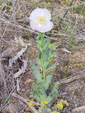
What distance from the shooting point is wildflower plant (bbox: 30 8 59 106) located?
5.02 ft

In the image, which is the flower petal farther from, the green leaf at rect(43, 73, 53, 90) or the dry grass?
the dry grass

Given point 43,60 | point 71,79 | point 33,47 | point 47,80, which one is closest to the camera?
point 43,60

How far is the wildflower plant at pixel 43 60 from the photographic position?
153 cm

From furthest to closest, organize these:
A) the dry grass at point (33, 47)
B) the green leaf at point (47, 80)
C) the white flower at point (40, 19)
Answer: the dry grass at point (33, 47) < the green leaf at point (47, 80) < the white flower at point (40, 19)

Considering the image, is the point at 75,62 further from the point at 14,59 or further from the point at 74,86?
the point at 14,59

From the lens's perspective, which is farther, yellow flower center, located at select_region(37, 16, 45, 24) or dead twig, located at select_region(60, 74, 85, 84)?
dead twig, located at select_region(60, 74, 85, 84)

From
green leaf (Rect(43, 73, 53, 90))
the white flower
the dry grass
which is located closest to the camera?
the white flower

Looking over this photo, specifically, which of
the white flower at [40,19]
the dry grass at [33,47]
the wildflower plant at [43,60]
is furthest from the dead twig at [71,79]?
the white flower at [40,19]

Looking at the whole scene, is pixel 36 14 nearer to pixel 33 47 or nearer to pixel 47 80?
pixel 47 80

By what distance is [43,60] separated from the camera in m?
1.71

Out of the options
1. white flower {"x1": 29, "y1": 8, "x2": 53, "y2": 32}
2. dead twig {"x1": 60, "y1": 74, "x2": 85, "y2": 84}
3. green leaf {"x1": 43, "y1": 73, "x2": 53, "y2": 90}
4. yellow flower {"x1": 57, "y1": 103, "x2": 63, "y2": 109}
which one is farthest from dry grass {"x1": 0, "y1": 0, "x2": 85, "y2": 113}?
white flower {"x1": 29, "y1": 8, "x2": 53, "y2": 32}

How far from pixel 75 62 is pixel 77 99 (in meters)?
0.59

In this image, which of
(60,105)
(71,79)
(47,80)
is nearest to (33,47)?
(71,79)

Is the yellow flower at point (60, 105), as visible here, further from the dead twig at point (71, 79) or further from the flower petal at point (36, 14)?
the flower petal at point (36, 14)
